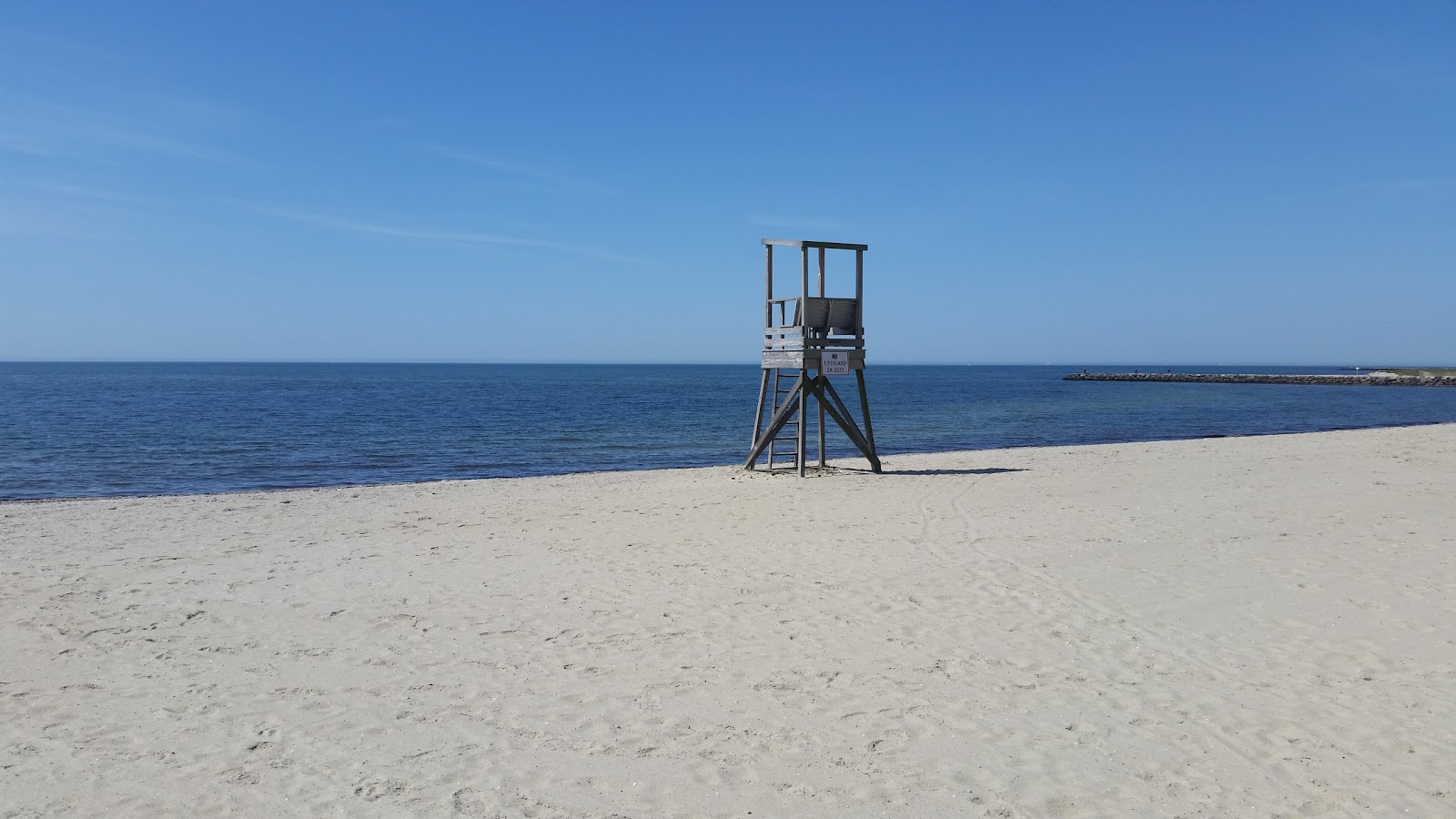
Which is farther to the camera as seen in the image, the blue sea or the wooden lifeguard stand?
the blue sea

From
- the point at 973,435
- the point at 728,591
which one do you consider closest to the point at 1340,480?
the point at 728,591

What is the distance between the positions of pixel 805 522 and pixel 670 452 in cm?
1517

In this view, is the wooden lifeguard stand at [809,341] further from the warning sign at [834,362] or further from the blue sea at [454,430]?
the blue sea at [454,430]

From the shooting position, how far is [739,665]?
634cm

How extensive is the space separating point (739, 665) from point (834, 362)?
34.2 feet

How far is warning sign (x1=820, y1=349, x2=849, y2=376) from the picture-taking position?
16219 millimetres

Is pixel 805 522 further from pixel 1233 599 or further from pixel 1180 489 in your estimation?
pixel 1180 489

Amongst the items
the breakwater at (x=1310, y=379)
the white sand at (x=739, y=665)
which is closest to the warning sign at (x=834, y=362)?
the white sand at (x=739, y=665)

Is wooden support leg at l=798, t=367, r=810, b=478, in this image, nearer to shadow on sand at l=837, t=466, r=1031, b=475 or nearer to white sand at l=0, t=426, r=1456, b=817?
shadow on sand at l=837, t=466, r=1031, b=475

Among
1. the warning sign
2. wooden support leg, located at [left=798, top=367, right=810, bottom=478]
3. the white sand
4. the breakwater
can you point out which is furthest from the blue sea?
the breakwater

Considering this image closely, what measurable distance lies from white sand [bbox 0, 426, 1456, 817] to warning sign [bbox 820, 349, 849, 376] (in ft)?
14.6

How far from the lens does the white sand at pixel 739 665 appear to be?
458 centimetres

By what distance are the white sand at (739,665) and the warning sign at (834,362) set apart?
4.46 metres

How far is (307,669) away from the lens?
632 centimetres
